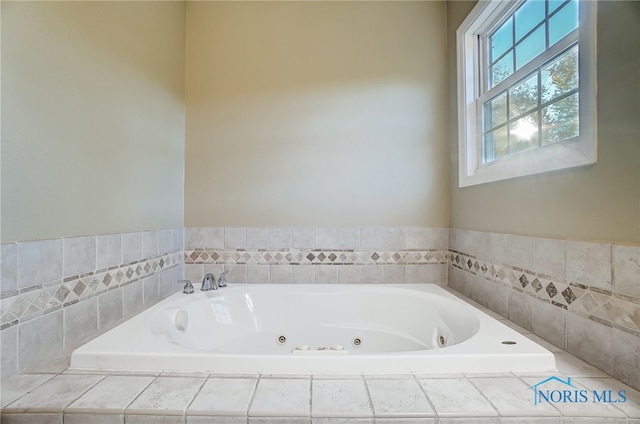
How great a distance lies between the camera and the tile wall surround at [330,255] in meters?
1.99

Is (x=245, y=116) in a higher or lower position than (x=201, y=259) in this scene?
higher

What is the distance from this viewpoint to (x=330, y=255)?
6.55ft

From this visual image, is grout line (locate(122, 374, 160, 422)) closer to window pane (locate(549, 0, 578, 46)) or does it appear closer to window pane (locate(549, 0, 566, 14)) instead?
window pane (locate(549, 0, 578, 46))

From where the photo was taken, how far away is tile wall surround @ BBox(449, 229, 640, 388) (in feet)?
2.79

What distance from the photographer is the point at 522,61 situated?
57.1 inches

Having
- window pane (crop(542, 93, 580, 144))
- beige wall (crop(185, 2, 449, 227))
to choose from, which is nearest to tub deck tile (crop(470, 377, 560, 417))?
window pane (crop(542, 93, 580, 144))

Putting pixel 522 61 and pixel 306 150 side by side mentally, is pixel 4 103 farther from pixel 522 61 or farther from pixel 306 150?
pixel 522 61

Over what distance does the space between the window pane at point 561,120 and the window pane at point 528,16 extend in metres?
0.46

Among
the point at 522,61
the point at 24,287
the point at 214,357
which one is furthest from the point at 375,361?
the point at 522,61

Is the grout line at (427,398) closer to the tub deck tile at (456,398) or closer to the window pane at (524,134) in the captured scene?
the tub deck tile at (456,398)

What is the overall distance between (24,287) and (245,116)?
58.5 inches

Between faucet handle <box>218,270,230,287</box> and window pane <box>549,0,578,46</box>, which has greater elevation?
window pane <box>549,0,578,46</box>

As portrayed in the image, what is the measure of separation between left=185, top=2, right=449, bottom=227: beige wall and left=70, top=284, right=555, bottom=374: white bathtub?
0.50m

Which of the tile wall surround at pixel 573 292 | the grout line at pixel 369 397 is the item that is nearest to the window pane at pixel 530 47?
the tile wall surround at pixel 573 292
